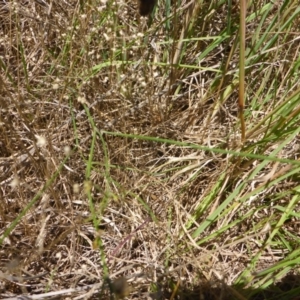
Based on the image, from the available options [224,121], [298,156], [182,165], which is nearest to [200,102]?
[224,121]

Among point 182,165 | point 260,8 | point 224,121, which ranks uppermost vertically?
point 260,8

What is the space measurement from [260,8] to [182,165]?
52 cm

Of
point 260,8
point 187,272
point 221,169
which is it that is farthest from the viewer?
point 260,8

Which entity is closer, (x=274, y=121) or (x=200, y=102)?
(x=274, y=121)

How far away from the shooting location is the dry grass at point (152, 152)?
1.09 meters

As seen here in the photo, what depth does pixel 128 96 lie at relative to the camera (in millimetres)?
1225

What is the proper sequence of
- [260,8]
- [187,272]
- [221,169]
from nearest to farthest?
1. [187,272]
2. [221,169]
3. [260,8]

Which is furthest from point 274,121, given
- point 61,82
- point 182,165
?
point 61,82

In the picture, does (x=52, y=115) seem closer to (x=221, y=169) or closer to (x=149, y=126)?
(x=149, y=126)

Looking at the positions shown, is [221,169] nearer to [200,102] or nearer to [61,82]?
[200,102]

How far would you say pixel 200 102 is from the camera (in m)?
1.31

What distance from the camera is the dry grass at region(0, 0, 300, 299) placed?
109 centimetres

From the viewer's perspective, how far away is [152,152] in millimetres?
1254

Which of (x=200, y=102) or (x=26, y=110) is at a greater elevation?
(x=200, y=102)
